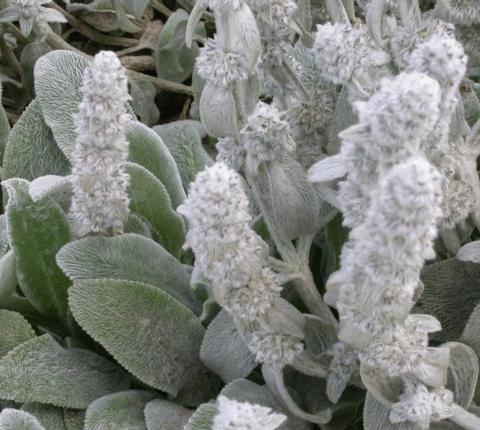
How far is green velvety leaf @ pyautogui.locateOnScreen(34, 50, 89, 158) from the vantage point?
106 centimetres

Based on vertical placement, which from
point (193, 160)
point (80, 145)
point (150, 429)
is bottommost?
point (150, 429)

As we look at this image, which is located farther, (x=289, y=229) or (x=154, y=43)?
(x=154, y=43)

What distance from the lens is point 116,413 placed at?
856mm

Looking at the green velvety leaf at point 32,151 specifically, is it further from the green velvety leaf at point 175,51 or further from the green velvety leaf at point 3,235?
the green velvety leaf at point 175,51

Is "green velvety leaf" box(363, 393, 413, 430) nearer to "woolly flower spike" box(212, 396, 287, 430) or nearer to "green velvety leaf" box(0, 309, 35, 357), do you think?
"woolly flower spike" box(212, 396, 287, 430)

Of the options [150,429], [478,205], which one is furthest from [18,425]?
[478,205]

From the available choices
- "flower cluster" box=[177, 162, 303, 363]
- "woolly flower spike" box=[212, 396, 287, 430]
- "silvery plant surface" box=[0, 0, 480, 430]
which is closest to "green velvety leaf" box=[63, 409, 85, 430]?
"silvery plant surface" box=[0, 0, 480, 430]

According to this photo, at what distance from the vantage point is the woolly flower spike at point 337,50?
765mm

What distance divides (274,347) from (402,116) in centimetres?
29

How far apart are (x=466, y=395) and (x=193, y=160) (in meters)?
0.52

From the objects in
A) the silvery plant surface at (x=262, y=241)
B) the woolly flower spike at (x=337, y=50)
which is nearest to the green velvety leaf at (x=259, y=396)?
the silvery plant surface at (x=262, y=241)

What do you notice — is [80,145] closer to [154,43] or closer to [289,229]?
[289,229]

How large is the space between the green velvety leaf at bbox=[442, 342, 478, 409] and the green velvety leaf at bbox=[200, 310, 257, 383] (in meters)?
0.20

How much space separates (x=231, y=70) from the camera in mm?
734
